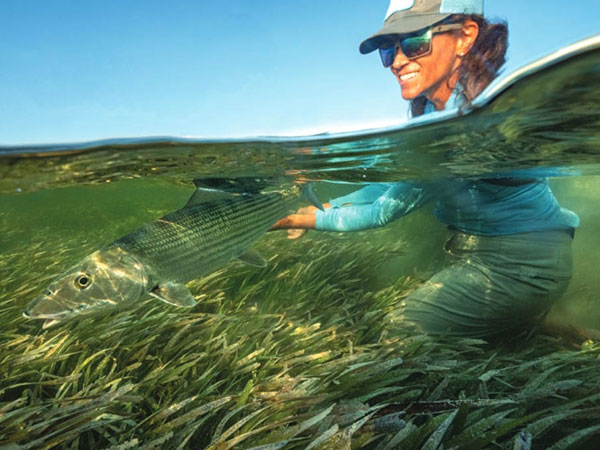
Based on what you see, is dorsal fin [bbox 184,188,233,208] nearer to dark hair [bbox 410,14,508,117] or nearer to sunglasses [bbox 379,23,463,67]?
sunglasses [bbox 379,23,463,67]

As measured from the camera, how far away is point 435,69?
447 centimetres

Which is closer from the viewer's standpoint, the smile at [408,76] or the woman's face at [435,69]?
the woman's face at [435,69]

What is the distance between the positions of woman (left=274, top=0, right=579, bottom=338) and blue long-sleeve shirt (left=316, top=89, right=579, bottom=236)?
0.01 metres

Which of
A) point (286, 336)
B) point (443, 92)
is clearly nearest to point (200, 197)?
point (286, 336)

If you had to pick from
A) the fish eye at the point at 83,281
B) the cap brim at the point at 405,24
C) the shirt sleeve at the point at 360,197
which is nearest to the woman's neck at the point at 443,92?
the cap brim at the point at 405,24

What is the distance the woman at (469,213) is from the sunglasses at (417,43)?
1 cm

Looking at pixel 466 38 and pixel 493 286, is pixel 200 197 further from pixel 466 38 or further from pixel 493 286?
pixel 493 286

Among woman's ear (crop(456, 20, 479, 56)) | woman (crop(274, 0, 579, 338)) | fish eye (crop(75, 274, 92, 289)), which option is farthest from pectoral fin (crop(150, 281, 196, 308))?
woman's ear (crop(456, 20, 479, 56))

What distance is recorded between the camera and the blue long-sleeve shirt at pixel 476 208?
14.1 ft

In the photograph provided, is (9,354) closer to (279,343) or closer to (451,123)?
(279,343)

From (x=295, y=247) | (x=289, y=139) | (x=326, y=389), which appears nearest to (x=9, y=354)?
(x=326, y=389)

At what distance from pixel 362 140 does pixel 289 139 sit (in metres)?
1.02

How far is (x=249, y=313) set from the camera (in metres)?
4.58

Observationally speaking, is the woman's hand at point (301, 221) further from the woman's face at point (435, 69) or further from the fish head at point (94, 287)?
the fish head at point (94, 287)
